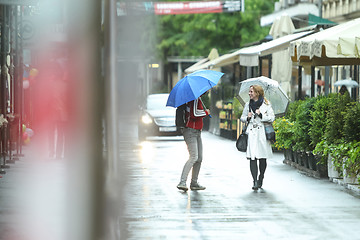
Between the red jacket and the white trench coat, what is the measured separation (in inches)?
24.8

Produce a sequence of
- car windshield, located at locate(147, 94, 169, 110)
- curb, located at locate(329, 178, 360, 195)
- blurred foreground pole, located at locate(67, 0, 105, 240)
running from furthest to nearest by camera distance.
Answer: car windshield, located at locate(147, 94, 169, 110) < curb, located at locate(329, 178, 360, 195) < blurred foreground pole, located at locate(67, 0, 105, 240)

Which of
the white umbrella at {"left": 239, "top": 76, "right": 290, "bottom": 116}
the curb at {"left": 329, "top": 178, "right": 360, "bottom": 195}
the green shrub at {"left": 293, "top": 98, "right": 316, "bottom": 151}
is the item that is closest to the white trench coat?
the curb at {"left": 329, "top": 178, "right": 360, "bottom": 195}

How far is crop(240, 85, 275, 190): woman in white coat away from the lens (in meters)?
10.9

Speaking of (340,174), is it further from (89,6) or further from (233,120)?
(233,120)

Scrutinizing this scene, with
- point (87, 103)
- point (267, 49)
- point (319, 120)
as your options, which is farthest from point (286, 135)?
point (87, 103)

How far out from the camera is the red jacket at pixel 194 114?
35.0 ft

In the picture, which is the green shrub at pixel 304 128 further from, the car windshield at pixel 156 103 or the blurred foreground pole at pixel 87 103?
the car windshield at pixel 156 103

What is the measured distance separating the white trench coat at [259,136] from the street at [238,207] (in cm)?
54

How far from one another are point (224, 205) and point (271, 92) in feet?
18.9

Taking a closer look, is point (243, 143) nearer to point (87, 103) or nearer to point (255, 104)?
point (255, 104)

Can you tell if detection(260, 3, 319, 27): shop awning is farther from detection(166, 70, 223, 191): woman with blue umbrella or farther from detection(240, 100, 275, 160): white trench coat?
detection(166, 70, 223, 191): woman with blue umbrella

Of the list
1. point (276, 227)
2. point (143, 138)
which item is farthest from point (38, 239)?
point (143, 138)

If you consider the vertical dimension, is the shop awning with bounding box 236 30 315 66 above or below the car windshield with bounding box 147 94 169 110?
above

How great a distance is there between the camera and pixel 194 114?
35.0ft
